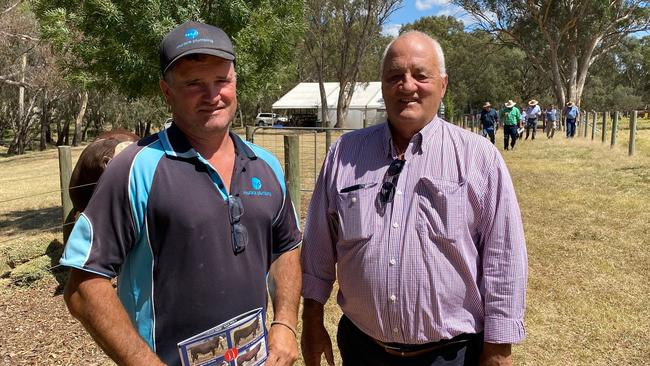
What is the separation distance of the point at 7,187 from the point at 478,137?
52.1 ft

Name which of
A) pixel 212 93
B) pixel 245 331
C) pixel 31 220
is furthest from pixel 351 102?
pixel 245 331

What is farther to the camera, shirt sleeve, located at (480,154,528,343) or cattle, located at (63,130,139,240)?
cattle, located at (63,130,139,240)

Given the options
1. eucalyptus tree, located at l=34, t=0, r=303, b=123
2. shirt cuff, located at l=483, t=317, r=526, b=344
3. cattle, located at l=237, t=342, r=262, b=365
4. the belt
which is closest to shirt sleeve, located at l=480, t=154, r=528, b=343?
shirt cuff, located at l=483, t=317, r=526, b=344

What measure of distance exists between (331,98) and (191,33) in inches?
1728

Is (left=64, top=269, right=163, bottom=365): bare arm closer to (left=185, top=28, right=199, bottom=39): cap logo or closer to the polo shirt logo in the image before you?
the polo shirt logo

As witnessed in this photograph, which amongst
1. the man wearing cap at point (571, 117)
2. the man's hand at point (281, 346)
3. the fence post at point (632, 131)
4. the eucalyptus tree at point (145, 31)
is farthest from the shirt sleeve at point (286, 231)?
the man wearing cap at point (571, 117)

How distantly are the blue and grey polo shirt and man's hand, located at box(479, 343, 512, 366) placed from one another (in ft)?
2.99

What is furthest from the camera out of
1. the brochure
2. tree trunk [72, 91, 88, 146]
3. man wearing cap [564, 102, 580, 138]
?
tree trunk [72, 91, 88, 146]

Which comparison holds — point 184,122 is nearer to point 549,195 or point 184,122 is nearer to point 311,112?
point 549,195

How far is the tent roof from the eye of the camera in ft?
139

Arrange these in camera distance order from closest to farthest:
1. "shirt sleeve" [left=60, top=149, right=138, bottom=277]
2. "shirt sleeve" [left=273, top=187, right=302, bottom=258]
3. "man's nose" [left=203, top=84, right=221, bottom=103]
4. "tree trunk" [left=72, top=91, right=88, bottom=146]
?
"shirt sleeve" [left=60, top=149, right=138, bottom=277]
"man's nose" [left=203, top=84, right=221, bottom=103]
"shirt sleeve" [left=273, top=187, right=302, bottom=258]
"tree trunk" [left=72, top=91, right=88, bottom=146]

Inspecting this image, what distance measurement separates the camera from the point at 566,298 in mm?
4914

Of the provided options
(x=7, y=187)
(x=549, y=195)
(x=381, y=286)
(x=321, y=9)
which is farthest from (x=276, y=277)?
(x=321, y=9)

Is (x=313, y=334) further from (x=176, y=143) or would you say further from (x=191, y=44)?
(x=191, y=44)
